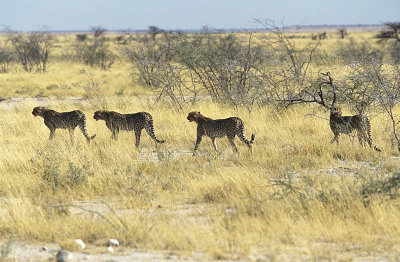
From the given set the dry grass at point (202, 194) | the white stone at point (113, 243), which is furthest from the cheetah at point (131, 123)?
the white stone at point (113, 243)

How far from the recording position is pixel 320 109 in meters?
14.3

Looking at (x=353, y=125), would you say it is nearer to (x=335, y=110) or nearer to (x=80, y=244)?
(x=335, y=110)

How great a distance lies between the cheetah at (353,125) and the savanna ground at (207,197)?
27 cm

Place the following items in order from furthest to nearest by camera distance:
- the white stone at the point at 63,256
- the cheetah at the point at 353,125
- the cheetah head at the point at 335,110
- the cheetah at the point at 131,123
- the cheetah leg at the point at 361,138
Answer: the cheetah at the point at 131,123 → the cheetah head at the point at 335,110 → the cheetah leg at the point at 361,138 → the cheetah at the point at 353,125 → the white stone at the point at 63,256

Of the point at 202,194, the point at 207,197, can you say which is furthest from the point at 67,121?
the point at 207,197

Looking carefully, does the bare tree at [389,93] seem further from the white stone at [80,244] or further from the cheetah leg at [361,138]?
the white stone at [80,244]

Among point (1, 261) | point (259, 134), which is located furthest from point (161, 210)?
point (259, 134)

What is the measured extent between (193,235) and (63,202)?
2.44m

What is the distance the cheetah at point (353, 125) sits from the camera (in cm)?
1032

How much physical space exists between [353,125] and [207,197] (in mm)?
4008

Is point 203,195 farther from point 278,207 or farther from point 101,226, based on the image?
point 101,226

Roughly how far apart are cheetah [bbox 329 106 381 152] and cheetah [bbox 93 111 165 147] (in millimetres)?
3199

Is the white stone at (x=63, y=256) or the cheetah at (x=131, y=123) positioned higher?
the cheetah at (x=131, y=123)

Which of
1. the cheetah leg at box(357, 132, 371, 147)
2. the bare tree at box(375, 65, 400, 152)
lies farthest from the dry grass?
the bare tree at box(375, 65, 400, 152)
